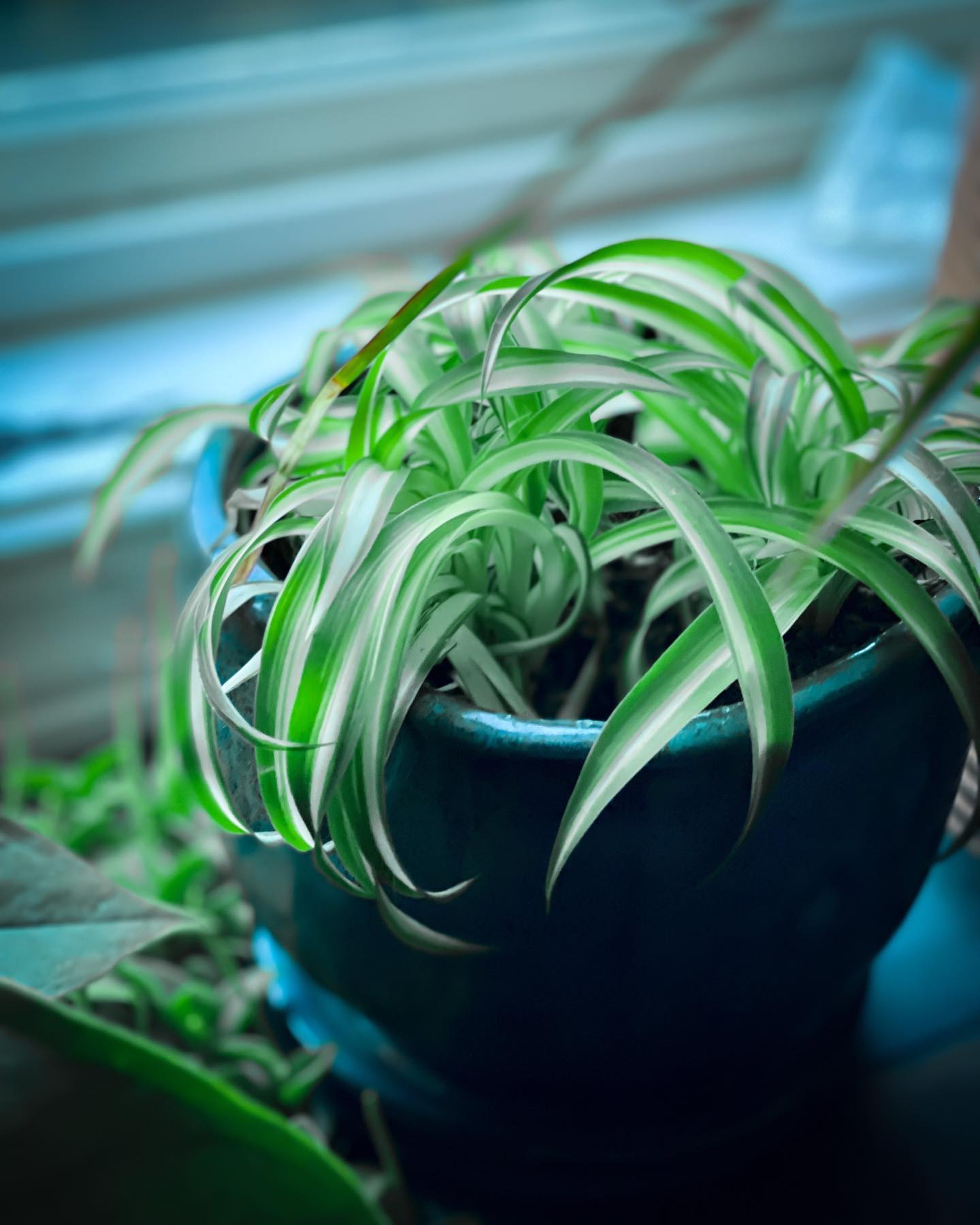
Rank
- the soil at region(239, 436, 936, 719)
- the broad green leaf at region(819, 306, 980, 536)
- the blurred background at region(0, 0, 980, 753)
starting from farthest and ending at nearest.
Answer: the blurred background at region(0, 0, 980, 753)
the soil at region(239, 436, 936, 719)
the broad green leaf at region(819, 306, 980, 536)

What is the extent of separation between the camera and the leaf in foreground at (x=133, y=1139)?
0.19 metres

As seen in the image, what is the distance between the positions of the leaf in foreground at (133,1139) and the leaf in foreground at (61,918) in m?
0.05

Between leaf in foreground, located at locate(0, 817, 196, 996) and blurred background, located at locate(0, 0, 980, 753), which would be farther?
blurred background, located at locate(0, 0, 980, 753)

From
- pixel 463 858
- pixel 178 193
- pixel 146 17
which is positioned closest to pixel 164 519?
pixel 178 193

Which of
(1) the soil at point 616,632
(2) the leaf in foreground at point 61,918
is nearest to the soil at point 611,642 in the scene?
(1) the soil at point 616,632

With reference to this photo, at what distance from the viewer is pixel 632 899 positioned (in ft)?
0.76

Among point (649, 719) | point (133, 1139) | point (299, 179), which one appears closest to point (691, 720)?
point (649, 719)

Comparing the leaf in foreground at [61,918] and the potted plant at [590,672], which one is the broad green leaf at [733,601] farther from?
the leaf in foreground at [61,918]

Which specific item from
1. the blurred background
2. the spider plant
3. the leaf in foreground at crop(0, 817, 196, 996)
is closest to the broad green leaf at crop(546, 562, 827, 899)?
the spider plant

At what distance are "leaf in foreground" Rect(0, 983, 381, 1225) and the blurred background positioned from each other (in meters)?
0.34

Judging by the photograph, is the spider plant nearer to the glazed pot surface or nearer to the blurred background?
the glazed pot surface

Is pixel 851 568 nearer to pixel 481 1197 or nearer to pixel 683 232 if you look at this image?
pixel 481 1197

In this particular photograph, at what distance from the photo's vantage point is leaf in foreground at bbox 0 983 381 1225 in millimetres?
189

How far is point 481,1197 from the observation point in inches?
13.1
